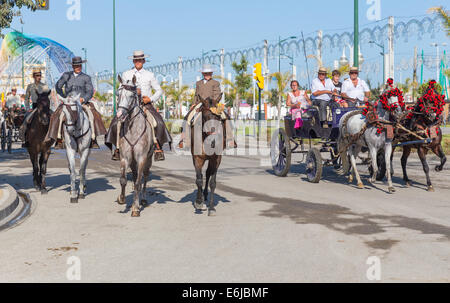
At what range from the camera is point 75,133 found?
11.4 meters

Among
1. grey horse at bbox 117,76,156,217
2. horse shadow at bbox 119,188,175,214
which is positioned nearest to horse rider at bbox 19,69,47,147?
horse shadow at bbox 119,188,175,214

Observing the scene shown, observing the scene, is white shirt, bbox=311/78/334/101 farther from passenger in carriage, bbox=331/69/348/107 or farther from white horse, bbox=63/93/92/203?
white horse, bbox=63/93/92/203

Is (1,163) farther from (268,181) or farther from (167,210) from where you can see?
(167,210)

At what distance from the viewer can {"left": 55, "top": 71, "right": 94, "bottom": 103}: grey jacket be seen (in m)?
12.0

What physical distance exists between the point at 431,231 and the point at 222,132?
376 cm

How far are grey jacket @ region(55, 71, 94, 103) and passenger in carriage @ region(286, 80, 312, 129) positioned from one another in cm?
544

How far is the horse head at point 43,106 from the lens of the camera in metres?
12.7

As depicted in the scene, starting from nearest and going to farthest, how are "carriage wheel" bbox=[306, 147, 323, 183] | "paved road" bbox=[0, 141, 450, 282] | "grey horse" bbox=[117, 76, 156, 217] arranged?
"paved road" bbox=[0, 141, 450, 282], "grey horse" bbox=[117, 76, 156, 217], "carriage wheel" bbox=[306, 147, 323, 183]

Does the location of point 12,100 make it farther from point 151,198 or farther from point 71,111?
point 151,198

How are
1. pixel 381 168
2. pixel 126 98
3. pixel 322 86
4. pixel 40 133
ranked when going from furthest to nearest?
1. pixel 322 86
2. pixel 381 168
3. pixel 40 133
4. pixel 126 98

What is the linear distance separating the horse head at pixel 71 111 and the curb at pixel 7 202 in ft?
5.34

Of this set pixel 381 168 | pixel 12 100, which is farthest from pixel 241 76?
pixel 381 168

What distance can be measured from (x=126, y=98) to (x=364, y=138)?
A: 19.1 feet

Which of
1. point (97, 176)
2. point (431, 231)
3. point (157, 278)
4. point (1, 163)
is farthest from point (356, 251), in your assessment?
point (1, 163)
